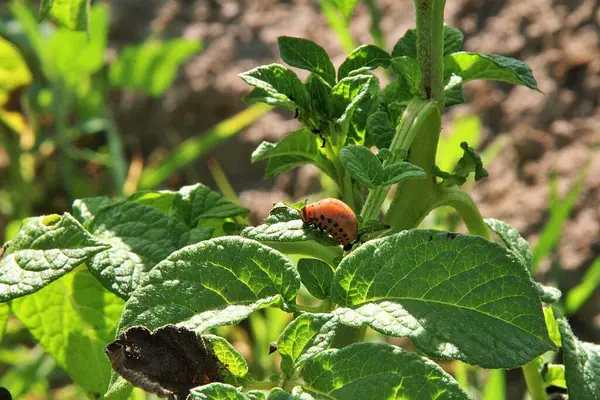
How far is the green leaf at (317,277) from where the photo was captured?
77 centimetres

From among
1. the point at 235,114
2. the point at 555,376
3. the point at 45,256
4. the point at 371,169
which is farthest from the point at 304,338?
the point at 235,114

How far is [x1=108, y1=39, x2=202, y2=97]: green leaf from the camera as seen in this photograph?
115 inches

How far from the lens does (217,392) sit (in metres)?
0.62

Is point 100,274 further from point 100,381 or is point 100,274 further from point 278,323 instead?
point 278,323

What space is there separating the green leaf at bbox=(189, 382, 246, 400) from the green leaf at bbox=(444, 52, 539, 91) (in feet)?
1.58

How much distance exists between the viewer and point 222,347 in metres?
0.70

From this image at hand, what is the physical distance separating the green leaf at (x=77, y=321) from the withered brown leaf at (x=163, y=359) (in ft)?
1.11

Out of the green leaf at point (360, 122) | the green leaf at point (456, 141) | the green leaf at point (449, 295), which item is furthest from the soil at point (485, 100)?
the green leaf at point (449, 295)

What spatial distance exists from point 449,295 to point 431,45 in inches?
11.3

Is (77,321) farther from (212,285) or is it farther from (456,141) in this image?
(456,141)

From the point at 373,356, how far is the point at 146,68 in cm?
246

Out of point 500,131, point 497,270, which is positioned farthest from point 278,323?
point 497,270

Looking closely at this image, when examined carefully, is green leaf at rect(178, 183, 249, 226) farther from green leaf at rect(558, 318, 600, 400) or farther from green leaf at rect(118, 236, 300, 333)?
green leaf at rect(558, 318, 600, 400)

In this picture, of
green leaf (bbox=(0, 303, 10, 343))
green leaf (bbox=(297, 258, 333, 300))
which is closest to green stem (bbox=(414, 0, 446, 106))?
green leaf (bbox=(297, 258, 333, 300))
